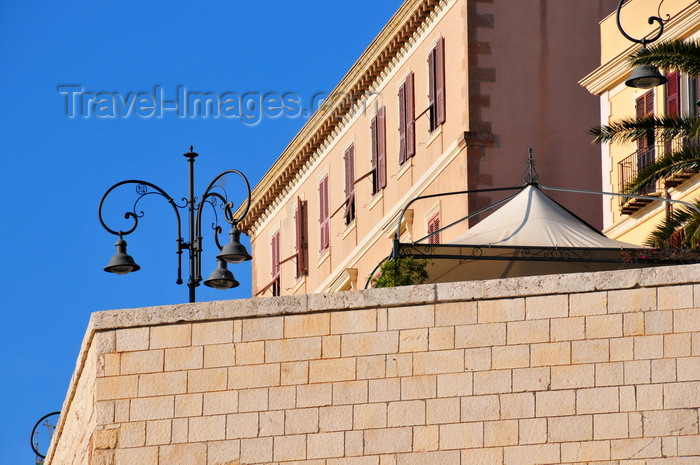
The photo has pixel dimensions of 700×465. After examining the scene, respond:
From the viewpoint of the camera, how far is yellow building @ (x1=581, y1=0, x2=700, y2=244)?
26781mm

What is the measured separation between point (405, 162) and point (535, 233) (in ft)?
35.6

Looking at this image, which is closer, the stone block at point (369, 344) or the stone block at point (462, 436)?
the stone block at point (462, 436)

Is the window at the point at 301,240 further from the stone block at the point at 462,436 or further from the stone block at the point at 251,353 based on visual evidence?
the stone block at the point at 462,436

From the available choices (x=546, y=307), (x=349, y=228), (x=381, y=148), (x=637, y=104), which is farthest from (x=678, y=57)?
(x=349, y=228)

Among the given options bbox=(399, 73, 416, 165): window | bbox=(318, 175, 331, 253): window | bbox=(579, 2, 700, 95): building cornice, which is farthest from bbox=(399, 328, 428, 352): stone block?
bbox=(318, 175, 331, 253): window

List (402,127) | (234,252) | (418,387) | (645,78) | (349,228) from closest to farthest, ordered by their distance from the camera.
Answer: (418,387) → (645,78) → (234,252) → (402,127) → (349,228)

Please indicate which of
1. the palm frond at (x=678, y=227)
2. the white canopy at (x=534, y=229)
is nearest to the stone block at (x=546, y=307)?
the white canopy at (x=534, y=229)

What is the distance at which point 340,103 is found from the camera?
37.3m

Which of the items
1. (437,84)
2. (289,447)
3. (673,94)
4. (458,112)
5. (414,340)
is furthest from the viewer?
(437,84)

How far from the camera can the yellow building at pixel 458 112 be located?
3044cm

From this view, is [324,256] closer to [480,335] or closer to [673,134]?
[673,134]

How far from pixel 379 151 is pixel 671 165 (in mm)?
11734

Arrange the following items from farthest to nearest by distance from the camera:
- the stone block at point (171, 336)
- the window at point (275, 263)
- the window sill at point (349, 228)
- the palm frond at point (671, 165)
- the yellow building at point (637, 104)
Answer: the window at point (275, 263), the window sill at point (349, 228), the yellow building at point (637, 104), the palm frond at point (671, 165), the stone block at point (171, 336)

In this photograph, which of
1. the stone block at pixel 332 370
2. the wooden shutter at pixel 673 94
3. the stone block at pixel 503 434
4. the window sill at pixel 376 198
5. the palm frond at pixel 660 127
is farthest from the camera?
the window sill at pixel 376 198
